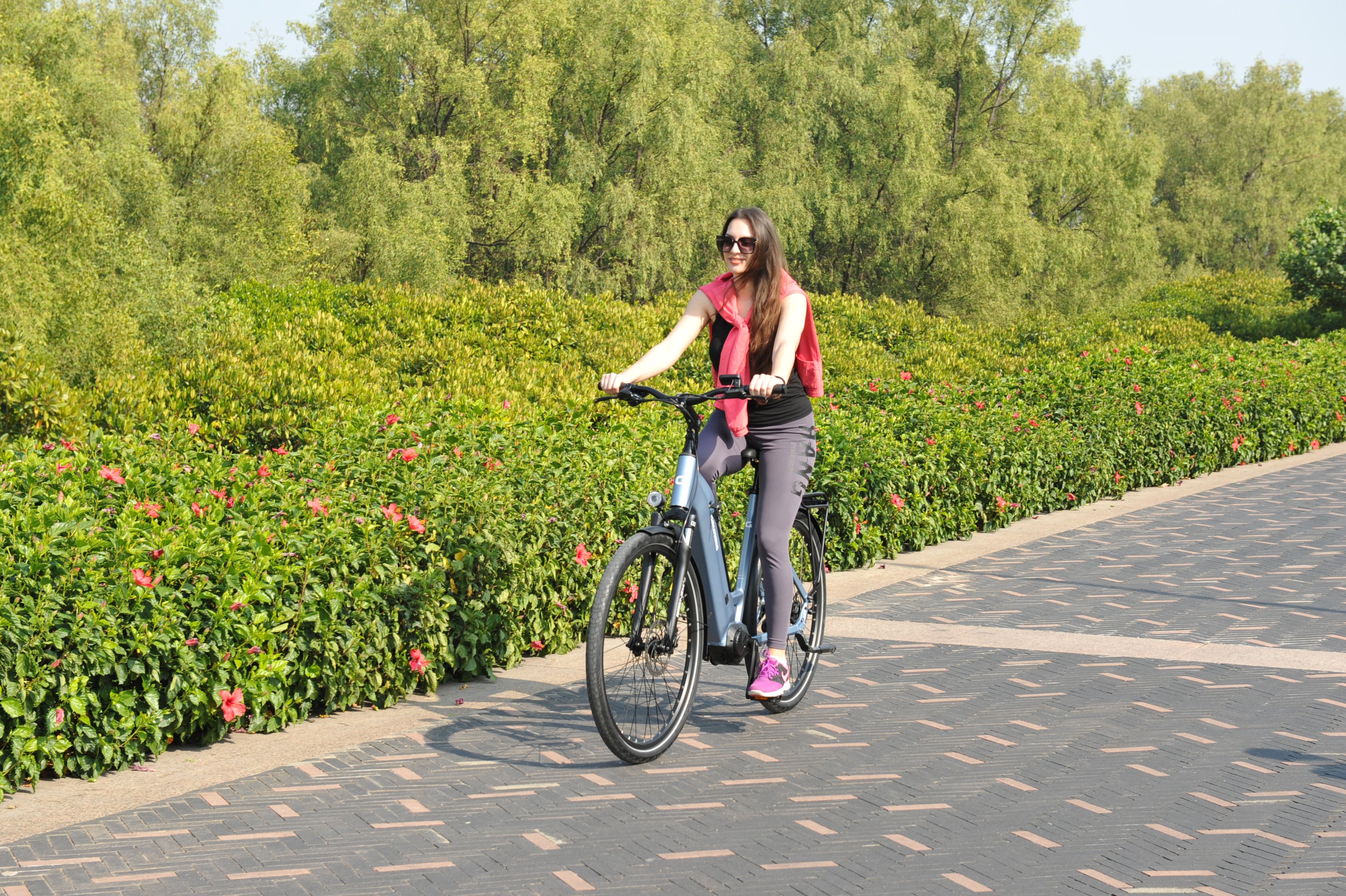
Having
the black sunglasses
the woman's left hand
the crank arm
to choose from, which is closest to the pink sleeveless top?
the black sunglasses

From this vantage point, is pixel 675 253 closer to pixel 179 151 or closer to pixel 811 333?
pixel 179 151

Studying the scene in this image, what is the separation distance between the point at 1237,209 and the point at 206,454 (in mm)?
64919

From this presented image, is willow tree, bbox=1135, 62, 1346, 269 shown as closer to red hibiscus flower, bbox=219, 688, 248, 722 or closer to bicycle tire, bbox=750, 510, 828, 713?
bicycle tire, bbox=750, 510, 828, 713

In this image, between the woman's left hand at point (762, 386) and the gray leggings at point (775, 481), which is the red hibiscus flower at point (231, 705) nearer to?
the gray leggings at point (775, 481)

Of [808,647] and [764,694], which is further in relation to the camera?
[808,647]

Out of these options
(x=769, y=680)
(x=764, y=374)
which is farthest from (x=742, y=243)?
(x=769, y=680)

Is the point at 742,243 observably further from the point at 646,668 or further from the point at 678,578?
the point at 646,668

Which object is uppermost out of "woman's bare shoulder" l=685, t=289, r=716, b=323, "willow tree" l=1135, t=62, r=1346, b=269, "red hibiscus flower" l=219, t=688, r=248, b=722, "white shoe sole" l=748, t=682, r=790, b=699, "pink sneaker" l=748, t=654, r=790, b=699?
"willow tree" l=1135, t=62, r=1346, b=269

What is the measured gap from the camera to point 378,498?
5.94 meters

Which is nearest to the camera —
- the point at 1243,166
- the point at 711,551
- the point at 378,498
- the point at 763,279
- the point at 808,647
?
the point at 711,551

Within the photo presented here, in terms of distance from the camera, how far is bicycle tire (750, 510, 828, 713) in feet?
17.8

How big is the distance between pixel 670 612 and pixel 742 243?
4.59ft

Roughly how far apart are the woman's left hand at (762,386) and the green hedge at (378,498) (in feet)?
5.61

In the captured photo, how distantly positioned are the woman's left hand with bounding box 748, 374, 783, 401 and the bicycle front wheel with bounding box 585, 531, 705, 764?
0.60 meters
